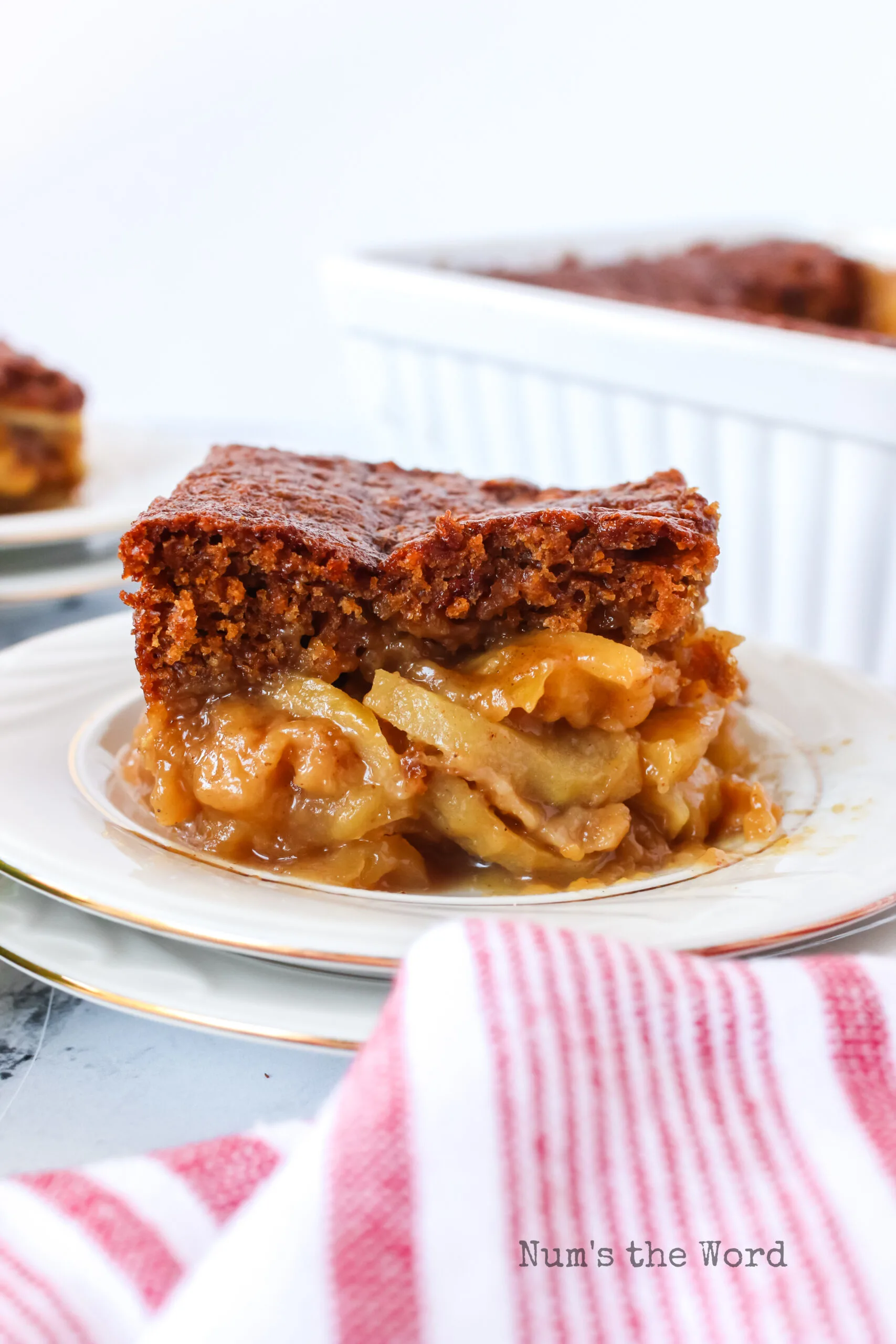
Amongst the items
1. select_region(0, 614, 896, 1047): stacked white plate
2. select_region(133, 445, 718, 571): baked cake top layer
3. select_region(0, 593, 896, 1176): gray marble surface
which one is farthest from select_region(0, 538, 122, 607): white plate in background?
select_region(0, 593, 896, 1176): gray marble surface

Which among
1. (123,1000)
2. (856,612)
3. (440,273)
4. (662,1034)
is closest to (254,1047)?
(123,1000)

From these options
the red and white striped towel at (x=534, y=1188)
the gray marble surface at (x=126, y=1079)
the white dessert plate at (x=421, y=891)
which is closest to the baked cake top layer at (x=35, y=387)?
the white dessert plate at (x=421, y=891)

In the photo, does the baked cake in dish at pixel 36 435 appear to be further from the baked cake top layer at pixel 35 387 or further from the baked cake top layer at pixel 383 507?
the baked cake top layer at pixel 383 507

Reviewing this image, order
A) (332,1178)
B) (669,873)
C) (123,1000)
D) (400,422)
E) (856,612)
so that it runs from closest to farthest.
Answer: (332,1178) < (123,1000) < (669,873) < (856,612) < (400,422)

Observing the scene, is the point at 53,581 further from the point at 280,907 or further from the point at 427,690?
the point at 280,907

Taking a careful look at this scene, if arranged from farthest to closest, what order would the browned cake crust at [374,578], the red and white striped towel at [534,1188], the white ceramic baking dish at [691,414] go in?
1. the white ceramic baking dish at [691,414]
2. the browned cake crust at [374,578]
3. the red and white striped towel at [534,1188]

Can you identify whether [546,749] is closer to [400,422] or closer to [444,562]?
[444,562]
